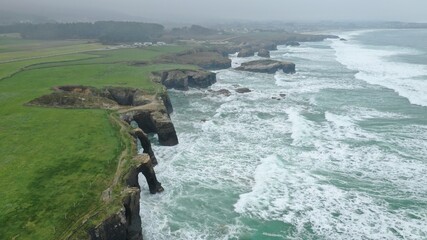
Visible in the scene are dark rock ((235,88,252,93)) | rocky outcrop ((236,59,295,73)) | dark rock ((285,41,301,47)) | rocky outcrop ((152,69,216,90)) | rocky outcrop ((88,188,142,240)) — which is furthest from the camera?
dark rock ((285,41,301,47))

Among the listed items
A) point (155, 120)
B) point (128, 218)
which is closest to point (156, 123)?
point (155, 120)

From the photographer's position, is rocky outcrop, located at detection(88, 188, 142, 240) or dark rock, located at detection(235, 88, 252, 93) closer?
rocky outcrop, located at detection(88, 188, 142, 240)

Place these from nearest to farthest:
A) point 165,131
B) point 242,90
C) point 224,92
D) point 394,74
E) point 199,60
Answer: point 165,131 → point 224,92 → point 242,90 → point 394,74 → point 199,60

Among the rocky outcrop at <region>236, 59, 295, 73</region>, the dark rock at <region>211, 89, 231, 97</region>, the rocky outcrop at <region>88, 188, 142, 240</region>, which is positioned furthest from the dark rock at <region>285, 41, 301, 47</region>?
the rocky outcrop at <region>88, 188, 142, 240</region>

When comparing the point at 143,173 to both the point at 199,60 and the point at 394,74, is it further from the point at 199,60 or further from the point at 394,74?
the point at 394,74

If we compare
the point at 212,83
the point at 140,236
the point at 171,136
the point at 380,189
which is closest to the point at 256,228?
the point at 140,236

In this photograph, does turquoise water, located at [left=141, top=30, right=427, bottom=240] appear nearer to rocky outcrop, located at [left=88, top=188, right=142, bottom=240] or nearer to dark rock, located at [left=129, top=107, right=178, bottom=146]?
dark rock, located at [left=129, top=107, right=178, bottom=146]

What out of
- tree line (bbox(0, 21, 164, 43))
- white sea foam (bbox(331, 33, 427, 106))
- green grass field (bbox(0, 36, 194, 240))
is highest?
tree line (bbox(0, 21, 164, 43))

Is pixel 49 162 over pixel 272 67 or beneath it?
over
